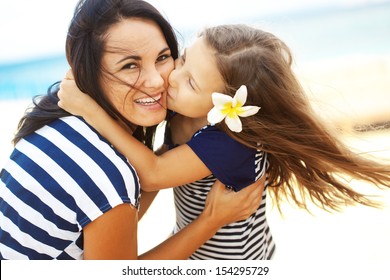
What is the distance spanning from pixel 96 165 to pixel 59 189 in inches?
4.9

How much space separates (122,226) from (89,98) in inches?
18.3

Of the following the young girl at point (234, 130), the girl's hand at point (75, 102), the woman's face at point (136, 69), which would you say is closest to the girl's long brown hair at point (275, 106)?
the young girl at point (234, 130)

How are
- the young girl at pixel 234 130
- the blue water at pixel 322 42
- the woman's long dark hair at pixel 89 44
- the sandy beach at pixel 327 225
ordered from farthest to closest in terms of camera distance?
the blue water at pixel 322 42 → the sandy beach at pixel 327 225 → the young girl at pixel 234 130 → the woman's long dark hair at pixel 89 44

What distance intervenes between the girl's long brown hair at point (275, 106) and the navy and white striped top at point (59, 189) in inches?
19.4

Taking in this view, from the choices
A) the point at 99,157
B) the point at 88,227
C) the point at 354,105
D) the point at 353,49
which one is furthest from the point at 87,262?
the point at 353,49

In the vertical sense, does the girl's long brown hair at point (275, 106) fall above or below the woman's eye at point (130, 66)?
below

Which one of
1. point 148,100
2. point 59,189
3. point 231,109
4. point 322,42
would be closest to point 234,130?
point 231,109

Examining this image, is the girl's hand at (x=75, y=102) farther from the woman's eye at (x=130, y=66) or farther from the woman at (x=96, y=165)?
the woman's eye at (x=130, y=66)

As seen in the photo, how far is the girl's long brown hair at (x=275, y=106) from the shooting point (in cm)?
168

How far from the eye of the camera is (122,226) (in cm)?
139

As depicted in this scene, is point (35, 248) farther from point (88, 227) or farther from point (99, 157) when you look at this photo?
point (99, 157)

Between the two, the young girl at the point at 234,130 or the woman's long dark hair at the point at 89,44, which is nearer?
the woman's long dark hair at the point at 89,44

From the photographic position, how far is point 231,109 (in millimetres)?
1587

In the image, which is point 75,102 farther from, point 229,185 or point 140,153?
point 229,185
